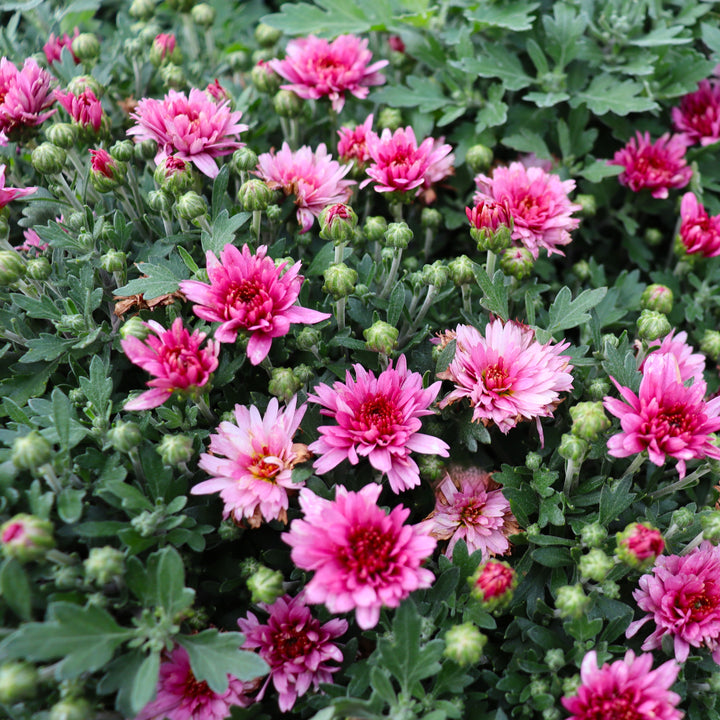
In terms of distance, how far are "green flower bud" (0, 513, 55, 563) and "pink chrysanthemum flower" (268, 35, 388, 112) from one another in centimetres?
165

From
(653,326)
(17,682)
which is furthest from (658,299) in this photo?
(17,682)

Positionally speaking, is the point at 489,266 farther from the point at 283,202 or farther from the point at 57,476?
the point at 57,476

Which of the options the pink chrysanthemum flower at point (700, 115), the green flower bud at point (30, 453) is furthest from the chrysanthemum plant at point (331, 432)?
the pink chrysanthemum flower at point (700, 115)

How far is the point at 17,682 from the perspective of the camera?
1.27m

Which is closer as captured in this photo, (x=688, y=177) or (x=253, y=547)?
(x=253, y=547)

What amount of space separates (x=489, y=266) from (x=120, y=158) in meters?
1.13

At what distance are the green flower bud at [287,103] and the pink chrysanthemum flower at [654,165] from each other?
1218 mm

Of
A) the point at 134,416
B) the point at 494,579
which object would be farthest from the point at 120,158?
the point at 494,579

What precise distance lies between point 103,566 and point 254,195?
1032mm

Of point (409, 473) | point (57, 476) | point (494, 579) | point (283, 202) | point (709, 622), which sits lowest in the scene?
point (709, 622)

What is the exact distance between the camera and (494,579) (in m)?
1.51

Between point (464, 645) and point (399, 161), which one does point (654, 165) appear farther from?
point (464, 645)

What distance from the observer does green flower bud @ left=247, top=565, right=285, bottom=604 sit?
1510 mm

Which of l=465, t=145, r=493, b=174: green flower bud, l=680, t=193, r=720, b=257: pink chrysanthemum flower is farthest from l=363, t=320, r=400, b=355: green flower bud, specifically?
l=680, t=193, r=720, b=257: pink chrysanthemum flower
